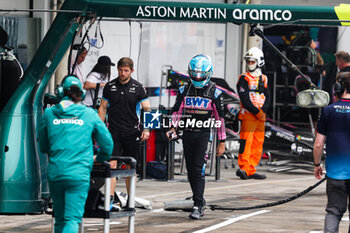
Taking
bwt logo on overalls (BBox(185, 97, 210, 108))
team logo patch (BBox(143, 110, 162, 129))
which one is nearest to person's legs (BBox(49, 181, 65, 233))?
bwt logo on overalls (BBox(185, 97, 210, 108))

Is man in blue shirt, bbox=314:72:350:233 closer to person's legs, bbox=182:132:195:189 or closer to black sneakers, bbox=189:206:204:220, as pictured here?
black sneakers, bbox=189:206:204:220

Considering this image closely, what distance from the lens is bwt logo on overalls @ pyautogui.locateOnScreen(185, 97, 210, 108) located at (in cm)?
1130

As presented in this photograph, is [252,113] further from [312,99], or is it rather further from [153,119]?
[312,99]

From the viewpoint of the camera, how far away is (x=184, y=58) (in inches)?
754

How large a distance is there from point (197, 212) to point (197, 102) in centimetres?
145

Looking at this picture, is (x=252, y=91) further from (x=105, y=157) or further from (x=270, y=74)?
(x=105, y=157)

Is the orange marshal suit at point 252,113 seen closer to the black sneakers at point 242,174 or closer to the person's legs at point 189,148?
the black sneakers at point 242,174

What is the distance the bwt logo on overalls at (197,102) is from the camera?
1130 cm

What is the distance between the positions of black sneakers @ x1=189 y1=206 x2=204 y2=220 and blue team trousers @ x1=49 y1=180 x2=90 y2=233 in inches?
134

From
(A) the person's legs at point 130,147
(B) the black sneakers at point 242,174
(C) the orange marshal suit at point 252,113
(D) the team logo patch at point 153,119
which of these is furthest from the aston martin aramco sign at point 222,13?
(B) the black sneakers at point 242,174

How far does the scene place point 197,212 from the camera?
1100 cm

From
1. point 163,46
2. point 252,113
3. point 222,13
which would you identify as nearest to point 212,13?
point 222,13

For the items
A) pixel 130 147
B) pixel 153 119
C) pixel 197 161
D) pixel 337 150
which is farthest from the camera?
pixel 153 119

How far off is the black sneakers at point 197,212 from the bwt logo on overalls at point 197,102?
52.6 inches
